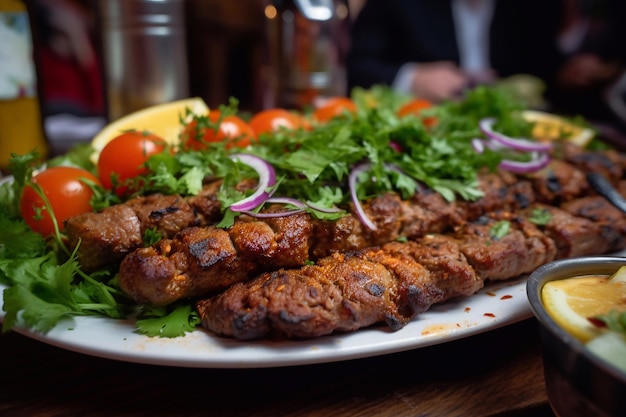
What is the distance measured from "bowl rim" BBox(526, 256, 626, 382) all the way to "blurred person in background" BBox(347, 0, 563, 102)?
520 centimetres

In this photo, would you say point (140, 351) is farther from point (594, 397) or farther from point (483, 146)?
point (483, 146)

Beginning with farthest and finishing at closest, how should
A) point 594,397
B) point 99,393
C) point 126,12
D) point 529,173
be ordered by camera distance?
point 126,12
point 529,173
point 99,393
point 594,397

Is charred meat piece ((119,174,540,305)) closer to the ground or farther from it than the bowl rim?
farther from it

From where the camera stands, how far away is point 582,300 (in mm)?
1644

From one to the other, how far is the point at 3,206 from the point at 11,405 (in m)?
1.02

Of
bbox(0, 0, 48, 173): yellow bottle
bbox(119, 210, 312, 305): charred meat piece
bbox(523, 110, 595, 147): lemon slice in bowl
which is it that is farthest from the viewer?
bbox(523, 110, 595, 147): lemon slice in bowl

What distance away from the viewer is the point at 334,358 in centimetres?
164

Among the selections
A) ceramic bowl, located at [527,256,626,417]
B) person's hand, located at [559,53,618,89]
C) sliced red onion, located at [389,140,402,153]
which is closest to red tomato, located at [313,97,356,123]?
sliced red onion, located at [389,140,402,153]

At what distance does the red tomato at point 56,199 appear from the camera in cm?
219

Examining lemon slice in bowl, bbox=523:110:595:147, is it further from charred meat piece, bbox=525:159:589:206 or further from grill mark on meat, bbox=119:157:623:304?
grill mark on meat, bbox=119:157:623:304

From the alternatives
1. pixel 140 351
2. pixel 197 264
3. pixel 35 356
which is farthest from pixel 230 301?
pixel 35 356

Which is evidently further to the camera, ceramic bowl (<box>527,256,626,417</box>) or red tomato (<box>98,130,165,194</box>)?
red tomato (<box>98,130,165,194</box>)

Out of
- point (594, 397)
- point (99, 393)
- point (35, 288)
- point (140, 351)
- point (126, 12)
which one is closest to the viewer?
point (594, 397)

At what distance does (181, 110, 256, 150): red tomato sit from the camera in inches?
102
